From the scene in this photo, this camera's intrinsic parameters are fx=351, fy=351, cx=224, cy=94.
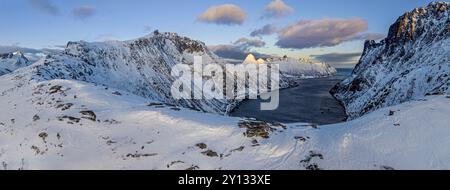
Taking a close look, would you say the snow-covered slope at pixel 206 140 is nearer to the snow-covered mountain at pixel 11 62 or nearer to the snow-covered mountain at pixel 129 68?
the snow-covered mountain at pixel 129 68

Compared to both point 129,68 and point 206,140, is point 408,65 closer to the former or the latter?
point 129,68

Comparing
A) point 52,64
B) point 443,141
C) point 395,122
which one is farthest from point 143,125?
point 52,64

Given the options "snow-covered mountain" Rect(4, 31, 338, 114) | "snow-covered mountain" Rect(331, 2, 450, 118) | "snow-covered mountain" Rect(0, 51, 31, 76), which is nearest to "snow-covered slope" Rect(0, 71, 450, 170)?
"snow-covered mountain" Rect(4, 31, 338, 114)

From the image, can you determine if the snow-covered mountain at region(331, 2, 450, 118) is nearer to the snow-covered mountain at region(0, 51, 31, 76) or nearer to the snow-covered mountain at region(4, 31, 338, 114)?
the snow-covered mountain at region(4, 31, 338, 114)

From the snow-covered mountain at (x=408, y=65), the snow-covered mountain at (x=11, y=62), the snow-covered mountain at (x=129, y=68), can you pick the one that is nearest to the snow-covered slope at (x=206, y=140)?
the snow-covered mountain at (x=129, y=68)
